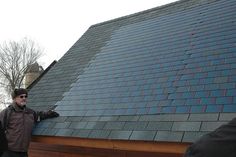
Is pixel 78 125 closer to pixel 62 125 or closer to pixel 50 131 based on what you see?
pixel 62 125

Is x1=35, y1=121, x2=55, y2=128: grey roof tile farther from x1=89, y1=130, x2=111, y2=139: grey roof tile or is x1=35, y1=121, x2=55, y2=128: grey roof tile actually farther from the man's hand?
x1=89, y1=130, x2=111, y2=139: grey roof tile

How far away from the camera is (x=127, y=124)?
6.45m

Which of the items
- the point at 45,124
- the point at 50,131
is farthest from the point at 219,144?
the point at 45,124

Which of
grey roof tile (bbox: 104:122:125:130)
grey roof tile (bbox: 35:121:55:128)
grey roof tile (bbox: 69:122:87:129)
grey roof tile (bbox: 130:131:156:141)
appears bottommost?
grey roof tile (bbox: 35:121:55:128)

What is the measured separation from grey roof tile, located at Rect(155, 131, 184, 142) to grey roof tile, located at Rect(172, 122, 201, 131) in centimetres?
11

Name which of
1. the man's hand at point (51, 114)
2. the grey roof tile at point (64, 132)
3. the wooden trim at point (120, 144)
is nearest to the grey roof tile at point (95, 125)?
the wooden trim at point (120, 144)

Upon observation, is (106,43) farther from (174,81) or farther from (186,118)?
(186,118)

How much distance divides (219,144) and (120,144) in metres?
4.59

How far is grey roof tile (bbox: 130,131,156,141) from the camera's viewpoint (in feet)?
18.7

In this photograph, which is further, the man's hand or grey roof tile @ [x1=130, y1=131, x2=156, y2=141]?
the man's hand

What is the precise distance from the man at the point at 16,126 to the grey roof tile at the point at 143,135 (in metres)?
2.27

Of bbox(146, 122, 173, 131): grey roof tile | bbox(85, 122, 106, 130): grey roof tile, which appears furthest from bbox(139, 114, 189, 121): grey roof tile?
bbox(85, 122, 106, 130): grey roof tile

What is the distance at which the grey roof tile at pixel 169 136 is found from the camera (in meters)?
5.30

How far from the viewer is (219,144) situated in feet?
5.41
